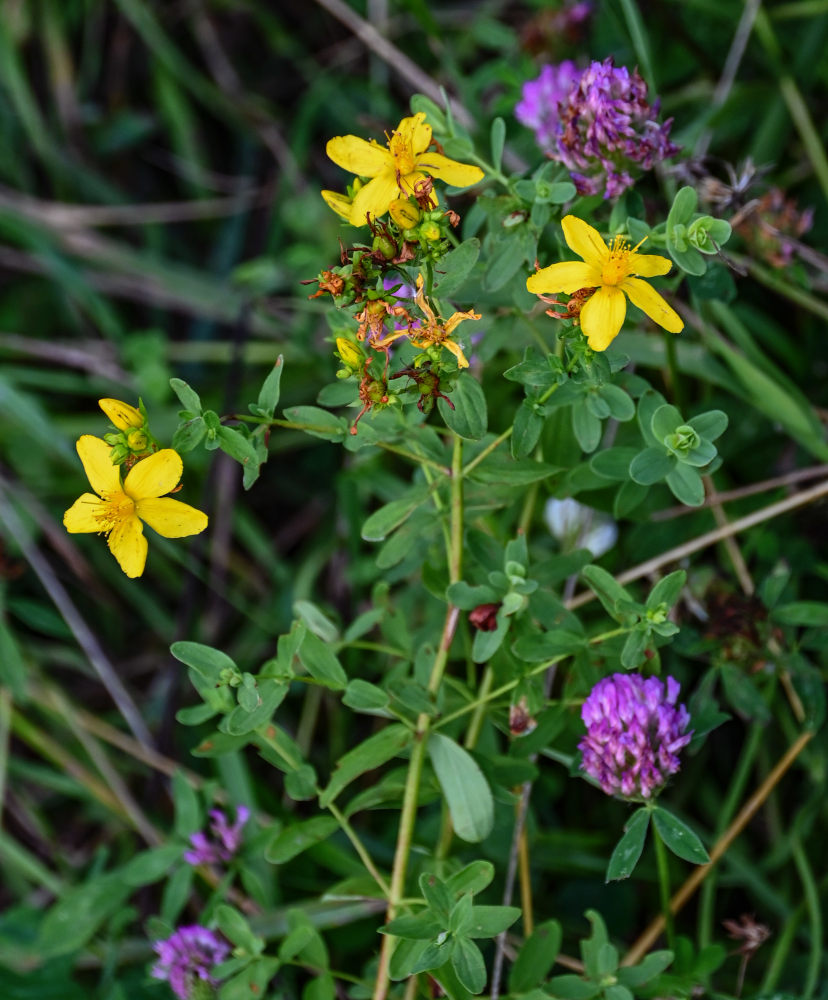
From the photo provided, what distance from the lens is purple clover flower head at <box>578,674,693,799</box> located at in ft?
4.00

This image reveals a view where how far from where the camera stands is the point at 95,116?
9.29ft

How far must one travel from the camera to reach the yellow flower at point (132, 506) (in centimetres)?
115

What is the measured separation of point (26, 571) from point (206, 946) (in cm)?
110

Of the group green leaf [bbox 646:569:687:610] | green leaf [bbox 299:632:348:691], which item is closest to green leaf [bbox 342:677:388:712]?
green leaf [bbox 299:632:348:691]

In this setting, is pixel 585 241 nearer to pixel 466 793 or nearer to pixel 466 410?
pixel 466 410

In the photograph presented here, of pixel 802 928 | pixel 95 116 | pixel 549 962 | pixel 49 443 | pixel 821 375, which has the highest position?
pixel 95 116

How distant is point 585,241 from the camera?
43.6 inches

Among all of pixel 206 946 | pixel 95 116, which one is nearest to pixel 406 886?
pixel 206 946

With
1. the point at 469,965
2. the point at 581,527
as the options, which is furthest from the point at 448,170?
the point at 469,965

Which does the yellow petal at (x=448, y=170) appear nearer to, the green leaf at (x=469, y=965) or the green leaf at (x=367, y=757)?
the green leaf at (x=367, y=757)

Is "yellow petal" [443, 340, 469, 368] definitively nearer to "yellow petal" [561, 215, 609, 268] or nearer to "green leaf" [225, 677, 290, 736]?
"yellow petal" [561, 215, 609, 268]

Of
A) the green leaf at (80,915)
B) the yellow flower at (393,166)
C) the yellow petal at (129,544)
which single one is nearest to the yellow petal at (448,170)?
the yellow flower at (393,166)

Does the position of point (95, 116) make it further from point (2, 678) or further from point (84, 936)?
point (84, 936)

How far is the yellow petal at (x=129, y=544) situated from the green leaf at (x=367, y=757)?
0.38 metres
